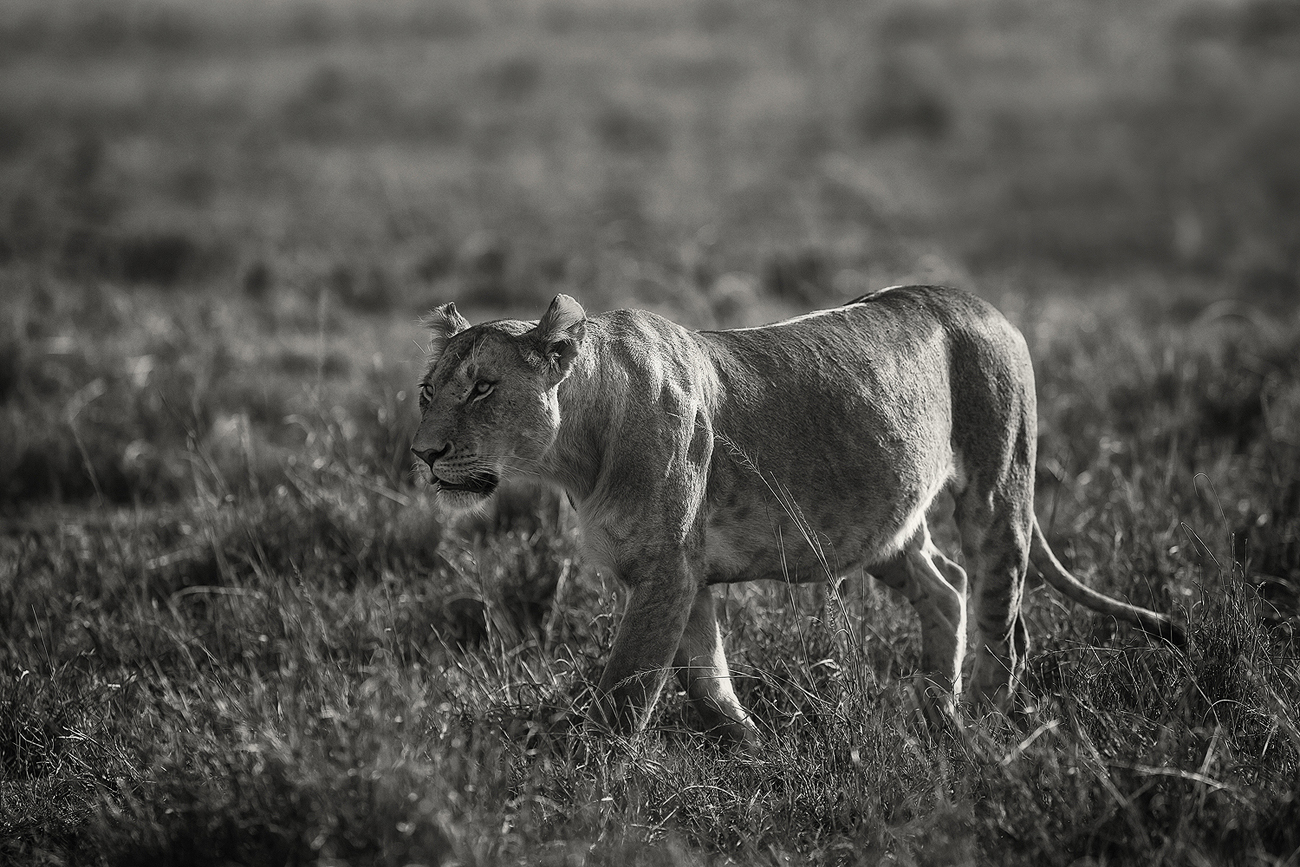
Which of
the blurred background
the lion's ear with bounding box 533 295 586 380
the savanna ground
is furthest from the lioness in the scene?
the blurred background

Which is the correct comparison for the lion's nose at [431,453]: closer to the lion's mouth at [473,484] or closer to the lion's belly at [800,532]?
the lion's mouth at [473,484]

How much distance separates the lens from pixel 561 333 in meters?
3.82

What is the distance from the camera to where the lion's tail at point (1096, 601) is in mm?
4520

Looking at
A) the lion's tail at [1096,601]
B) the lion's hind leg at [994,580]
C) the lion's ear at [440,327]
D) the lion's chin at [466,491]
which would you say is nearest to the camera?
the lion's chin at [466,491]

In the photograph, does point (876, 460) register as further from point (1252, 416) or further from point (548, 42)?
point (548, 42)

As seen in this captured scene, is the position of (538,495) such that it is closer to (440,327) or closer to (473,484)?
(440,327)

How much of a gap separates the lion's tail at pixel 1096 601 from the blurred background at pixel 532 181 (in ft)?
10.0

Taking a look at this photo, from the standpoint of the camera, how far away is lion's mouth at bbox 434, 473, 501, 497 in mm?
3873

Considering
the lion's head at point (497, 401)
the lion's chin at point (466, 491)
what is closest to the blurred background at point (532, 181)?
the lion's chin at point (466, 491)

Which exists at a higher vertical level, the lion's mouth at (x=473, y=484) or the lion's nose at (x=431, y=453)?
the lion's nose at (x=431, y=453)

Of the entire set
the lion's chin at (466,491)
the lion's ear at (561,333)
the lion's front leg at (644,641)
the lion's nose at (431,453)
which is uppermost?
the lion's ear at (561,333)

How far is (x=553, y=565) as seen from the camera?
5527 mm

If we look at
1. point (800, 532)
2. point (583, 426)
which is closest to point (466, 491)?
point (583, 426)

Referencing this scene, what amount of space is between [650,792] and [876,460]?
131cm
